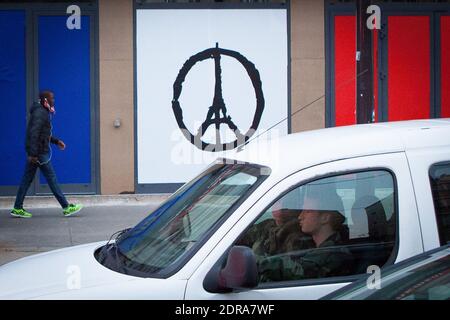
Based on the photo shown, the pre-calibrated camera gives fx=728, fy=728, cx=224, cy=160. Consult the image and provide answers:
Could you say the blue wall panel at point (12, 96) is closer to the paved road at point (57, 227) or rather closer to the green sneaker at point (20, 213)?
the paved road at point (57, 227)

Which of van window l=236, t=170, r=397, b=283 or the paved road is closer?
van window l=236, t=170, r=397, b=283

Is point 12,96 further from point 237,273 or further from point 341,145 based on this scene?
point 237,273

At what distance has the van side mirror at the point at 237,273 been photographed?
347 centimetres

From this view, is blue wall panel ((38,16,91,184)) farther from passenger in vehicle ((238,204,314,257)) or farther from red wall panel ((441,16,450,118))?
passenger in vehicle ((238,204,314,257))

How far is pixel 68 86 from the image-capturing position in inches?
482

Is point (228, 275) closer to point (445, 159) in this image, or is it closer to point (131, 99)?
point (445, 159)

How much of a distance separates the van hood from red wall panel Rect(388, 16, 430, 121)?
925cm

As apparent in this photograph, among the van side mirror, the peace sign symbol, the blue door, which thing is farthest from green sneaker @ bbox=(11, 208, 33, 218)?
the van side mirror

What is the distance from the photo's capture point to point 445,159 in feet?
A: 13.2

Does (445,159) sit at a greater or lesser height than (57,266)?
greater

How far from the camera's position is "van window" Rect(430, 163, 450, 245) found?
153 inches

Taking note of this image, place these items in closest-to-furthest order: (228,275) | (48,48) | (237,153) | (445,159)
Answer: (228,275), (445,159), (237,153), (48,48)
